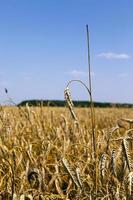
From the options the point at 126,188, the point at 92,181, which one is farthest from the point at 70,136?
the point at 126,188

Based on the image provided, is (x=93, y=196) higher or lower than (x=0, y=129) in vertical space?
lower

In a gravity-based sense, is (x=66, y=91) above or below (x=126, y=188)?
above

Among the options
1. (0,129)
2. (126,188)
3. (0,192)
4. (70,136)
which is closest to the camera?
(126,188)

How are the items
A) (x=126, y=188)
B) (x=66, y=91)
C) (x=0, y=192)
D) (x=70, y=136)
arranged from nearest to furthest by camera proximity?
1. (x=66, y=91)
2. (x=126, y=188)
3. (x=0, y=192)
4. (x=70, y=136)

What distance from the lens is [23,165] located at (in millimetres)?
2701

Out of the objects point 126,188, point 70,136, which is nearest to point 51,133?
point 70,136

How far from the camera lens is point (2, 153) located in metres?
2.61

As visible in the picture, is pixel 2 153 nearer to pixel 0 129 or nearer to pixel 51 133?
pixel 0 129

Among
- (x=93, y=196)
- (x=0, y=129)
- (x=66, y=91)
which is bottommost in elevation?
(x=93, y=196)

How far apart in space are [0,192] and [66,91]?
61cm

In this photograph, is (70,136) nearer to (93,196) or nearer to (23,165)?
(23,165)

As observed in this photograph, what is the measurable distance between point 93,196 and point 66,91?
0.50 m

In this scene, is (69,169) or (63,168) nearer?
(69,169)

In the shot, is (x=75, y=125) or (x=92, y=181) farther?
(x=75, y=125)
